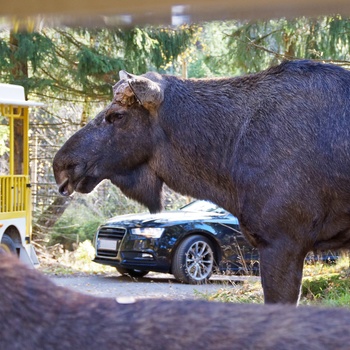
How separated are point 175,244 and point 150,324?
49.3 ft

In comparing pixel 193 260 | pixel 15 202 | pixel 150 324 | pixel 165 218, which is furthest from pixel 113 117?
pixel 15 202

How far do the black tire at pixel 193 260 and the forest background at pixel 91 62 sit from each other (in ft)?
5.23

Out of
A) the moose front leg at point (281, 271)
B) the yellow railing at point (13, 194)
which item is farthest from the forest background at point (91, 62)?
the moose front leg at point (281, 271)

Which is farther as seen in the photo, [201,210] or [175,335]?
[201,210]

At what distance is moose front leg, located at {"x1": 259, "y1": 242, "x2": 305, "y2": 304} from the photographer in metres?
6.00

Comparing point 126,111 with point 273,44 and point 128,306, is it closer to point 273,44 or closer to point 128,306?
point 128,306

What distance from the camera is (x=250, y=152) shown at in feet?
20.2

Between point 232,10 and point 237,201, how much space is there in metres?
3.52

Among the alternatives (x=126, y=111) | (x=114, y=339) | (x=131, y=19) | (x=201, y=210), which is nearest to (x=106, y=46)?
(x=201, y=210)

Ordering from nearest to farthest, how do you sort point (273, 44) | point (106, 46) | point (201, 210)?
1. point (273, 44)
2. point (201, 210)
3. point (106, 46)

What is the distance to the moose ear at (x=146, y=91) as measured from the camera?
6594 mm

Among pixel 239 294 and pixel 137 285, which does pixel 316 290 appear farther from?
pixel 137 285

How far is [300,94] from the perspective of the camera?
245 inches

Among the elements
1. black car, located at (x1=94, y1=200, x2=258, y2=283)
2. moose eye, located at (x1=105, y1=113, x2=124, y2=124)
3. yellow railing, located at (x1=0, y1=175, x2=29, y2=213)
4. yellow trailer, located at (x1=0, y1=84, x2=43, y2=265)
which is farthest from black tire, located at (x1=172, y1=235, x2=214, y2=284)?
moose eye, located at (x1=105, y1=113, x2=124, y2=124)
